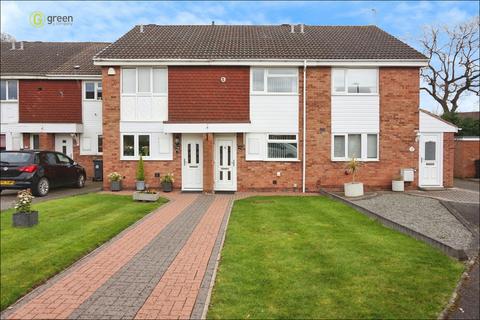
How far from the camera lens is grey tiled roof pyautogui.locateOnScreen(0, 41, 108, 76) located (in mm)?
21406

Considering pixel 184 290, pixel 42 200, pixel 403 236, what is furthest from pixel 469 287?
pixel 42 200

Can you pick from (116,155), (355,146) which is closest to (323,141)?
(355,146)

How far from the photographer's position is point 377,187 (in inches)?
639

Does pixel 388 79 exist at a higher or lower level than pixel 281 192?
higher

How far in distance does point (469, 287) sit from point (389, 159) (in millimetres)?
11571

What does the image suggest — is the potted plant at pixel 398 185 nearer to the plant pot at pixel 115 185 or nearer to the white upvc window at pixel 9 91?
the plant pot at pixel 115 185

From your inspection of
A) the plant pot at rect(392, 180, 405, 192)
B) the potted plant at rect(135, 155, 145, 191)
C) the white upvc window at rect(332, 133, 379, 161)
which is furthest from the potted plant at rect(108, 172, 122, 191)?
the plant pot at rect(392, 180, 405, 192)

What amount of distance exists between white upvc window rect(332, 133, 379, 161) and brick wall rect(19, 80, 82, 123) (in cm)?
1394

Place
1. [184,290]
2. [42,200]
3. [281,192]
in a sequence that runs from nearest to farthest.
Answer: [184,290]
[42,200]
[281,192]

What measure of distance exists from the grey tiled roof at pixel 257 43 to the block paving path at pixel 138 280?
9766 millimetres

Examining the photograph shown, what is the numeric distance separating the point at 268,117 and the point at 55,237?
10.6m

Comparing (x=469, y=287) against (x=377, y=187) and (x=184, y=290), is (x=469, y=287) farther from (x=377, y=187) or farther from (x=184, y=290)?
(x=377, y=187)

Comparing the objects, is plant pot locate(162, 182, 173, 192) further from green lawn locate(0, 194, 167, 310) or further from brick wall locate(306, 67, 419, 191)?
brick wall locate(306, 67, 419, 191)

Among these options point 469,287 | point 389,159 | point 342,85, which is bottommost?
point 469,287
